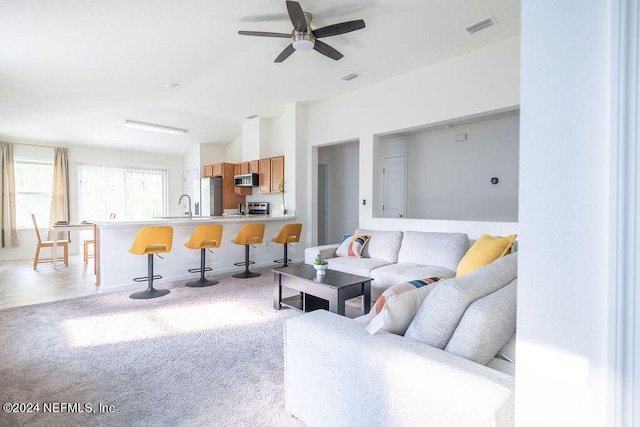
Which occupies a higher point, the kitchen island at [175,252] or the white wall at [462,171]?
the white wall at [462,171]

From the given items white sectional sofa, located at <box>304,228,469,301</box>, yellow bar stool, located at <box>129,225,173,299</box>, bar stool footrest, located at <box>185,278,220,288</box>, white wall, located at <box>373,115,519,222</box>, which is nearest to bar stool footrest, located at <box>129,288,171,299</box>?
yellow bar stool, located at <box>129,225,173,299</box>

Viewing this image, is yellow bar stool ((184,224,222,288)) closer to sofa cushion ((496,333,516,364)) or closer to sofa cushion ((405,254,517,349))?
sofa cushion ((405,254,517,349))

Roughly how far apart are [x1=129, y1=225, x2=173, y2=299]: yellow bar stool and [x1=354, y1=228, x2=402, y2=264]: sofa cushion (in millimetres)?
2585

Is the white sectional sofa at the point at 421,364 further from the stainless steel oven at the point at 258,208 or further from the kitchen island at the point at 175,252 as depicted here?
the stainless steel oven at the point at 258,208

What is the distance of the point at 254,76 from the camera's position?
4605mm

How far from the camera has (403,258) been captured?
401 cm

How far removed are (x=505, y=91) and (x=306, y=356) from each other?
3.77 meters

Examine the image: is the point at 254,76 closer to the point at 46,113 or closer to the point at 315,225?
the point at 315,225

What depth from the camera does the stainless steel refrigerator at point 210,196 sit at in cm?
741

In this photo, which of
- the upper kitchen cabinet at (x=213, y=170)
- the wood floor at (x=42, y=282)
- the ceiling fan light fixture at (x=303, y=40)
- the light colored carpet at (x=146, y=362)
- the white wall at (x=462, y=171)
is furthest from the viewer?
the upper kitchen cabinet at (x=213, y=170)

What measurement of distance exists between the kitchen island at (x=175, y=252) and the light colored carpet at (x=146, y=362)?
1.95 ft

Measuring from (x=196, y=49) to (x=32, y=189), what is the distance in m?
5.87

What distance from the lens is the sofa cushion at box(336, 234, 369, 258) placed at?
4.32m

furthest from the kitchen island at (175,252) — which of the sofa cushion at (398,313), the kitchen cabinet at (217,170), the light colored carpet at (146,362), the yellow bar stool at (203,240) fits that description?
the sofa cushion at (398,313)
